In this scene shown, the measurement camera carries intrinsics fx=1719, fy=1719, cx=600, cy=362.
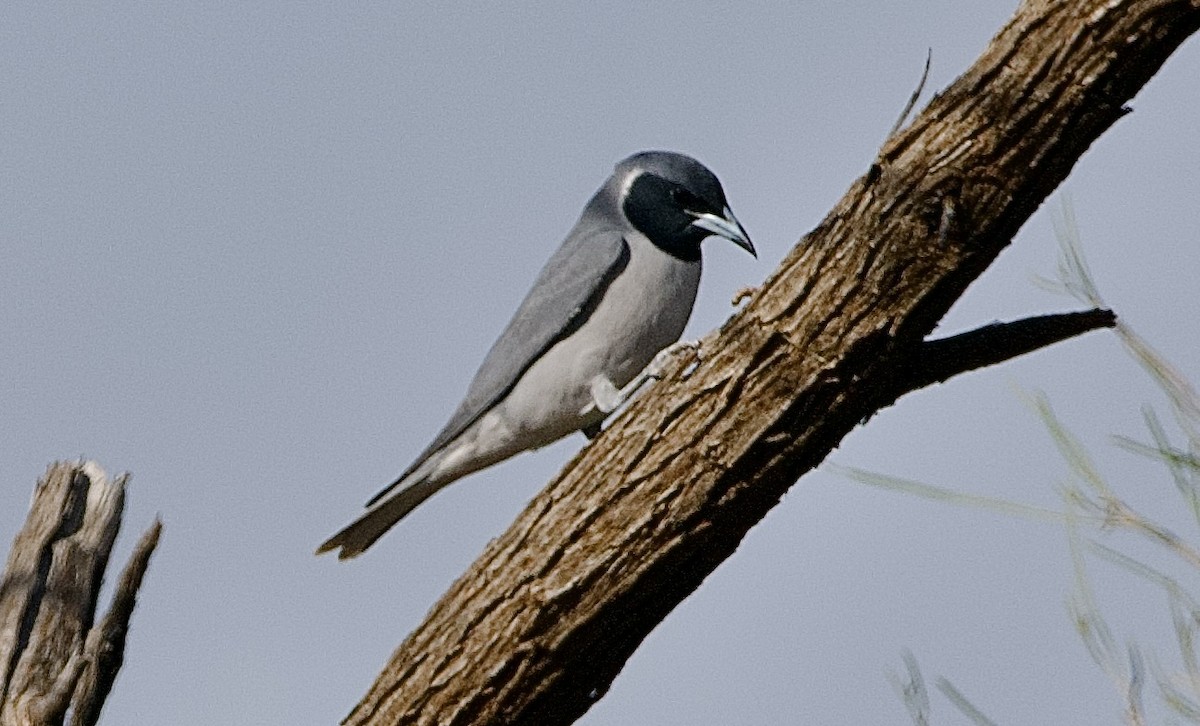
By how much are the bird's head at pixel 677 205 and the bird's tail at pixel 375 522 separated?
1.15 m

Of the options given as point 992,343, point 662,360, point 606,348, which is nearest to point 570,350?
point 606,348

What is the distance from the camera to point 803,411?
368cm

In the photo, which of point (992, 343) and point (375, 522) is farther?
point (375, 522)

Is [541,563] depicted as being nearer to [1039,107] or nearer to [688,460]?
[688,460]

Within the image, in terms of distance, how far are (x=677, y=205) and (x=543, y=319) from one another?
70 cm

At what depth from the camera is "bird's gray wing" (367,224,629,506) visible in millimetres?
5613

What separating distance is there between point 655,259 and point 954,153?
2.28 metres

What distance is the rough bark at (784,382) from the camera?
348 cm

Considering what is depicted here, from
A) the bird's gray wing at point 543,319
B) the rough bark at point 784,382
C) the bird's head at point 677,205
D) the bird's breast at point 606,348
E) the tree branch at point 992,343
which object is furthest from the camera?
the bird's head at point 677,205

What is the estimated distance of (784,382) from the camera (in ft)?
12.0

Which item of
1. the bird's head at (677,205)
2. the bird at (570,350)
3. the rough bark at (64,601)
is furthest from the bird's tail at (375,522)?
the rough bark at (64,601)

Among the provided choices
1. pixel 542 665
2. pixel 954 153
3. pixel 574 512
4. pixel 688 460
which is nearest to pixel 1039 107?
pixel 954 153

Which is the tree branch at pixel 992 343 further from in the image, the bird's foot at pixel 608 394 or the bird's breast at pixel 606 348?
the bird's breast at pixel 606 348

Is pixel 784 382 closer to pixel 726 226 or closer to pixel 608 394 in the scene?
pixel 608 394
